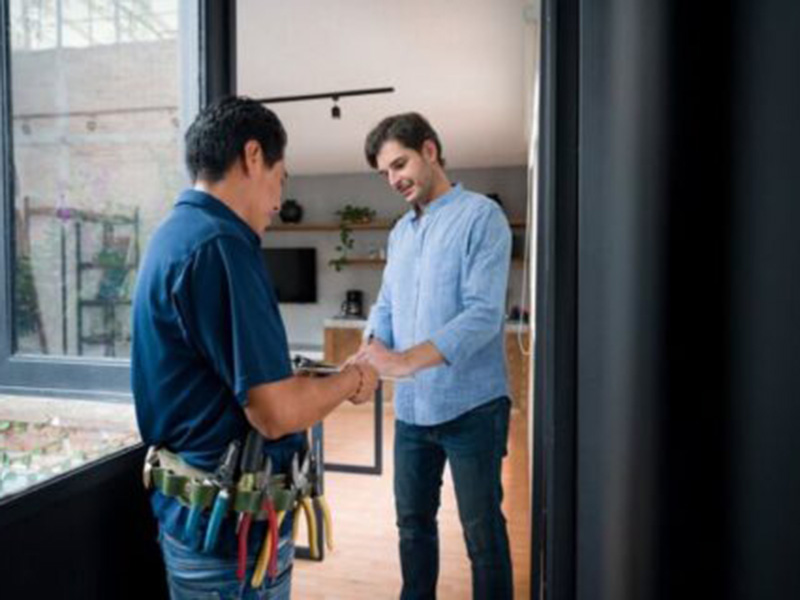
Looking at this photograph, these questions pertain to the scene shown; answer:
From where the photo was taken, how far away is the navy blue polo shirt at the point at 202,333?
0.91 meters

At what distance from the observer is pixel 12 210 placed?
1342mm

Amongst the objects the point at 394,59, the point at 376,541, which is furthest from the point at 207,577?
the point at 394,59

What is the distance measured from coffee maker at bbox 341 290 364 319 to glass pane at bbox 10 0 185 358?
5.04m

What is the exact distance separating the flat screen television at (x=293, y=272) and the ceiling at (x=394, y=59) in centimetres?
207

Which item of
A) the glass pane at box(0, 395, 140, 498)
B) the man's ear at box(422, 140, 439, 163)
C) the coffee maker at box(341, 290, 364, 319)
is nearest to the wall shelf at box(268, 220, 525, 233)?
the coffee maker at box(341, 290, 364, 319)

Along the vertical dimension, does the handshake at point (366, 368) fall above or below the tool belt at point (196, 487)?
above

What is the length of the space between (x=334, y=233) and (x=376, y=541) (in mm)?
4539

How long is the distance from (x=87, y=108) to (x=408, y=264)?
89 cm

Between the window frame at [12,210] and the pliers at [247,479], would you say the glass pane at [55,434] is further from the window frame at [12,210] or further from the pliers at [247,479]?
the pliers at [247,479]

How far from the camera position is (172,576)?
3.43 ft

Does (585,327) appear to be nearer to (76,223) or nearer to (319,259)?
(76,223)

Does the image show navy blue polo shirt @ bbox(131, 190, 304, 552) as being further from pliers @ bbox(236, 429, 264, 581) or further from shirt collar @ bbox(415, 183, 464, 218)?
shirt collar @ bbox(415, 183, 464, 218)

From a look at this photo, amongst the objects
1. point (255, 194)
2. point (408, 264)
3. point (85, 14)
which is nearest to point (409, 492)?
point (408, 264)

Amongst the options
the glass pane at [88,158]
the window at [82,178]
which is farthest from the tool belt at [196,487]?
the glass pane at [88,158]
